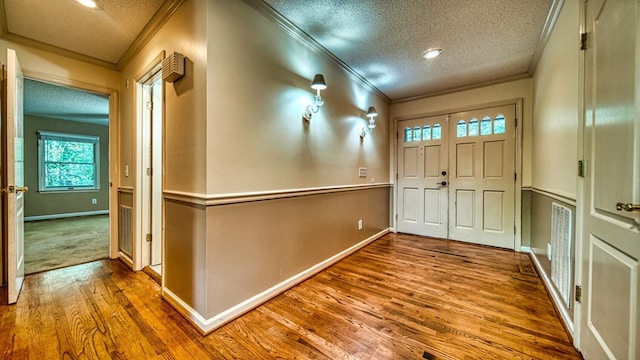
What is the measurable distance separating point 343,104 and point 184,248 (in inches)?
89.9

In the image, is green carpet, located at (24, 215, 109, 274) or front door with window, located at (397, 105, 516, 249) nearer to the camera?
green carpet, located at (24, 215, 109, 274)

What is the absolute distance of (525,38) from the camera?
7.72 ft

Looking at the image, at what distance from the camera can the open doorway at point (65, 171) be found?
12.3ft

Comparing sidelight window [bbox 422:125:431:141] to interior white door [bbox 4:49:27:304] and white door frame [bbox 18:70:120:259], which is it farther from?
interior white door [bbox 4:49:27:304]

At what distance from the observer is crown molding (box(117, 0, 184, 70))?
72.7 inches

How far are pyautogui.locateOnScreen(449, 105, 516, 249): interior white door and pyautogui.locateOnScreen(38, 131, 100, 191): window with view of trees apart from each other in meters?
8.31

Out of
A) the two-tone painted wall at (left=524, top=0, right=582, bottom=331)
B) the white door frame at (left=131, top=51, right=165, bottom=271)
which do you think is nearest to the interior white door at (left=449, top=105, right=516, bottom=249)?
the two-tone painted wall at (left=524, top=0, right=582, bottom=331)

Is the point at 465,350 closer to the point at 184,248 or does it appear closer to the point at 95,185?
the point at 184,248

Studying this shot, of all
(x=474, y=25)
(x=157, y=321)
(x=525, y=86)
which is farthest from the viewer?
(x=525, y=86)

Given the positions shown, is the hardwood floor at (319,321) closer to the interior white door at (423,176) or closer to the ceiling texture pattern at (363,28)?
the interior white door at (423,176)

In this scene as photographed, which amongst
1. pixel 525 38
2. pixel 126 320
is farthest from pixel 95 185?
pixel 525 38

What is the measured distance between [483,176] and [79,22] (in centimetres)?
499

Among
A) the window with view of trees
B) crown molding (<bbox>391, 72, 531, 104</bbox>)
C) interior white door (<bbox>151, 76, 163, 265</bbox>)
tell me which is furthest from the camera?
the window with view of trees

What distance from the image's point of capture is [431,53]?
8.58 feet
